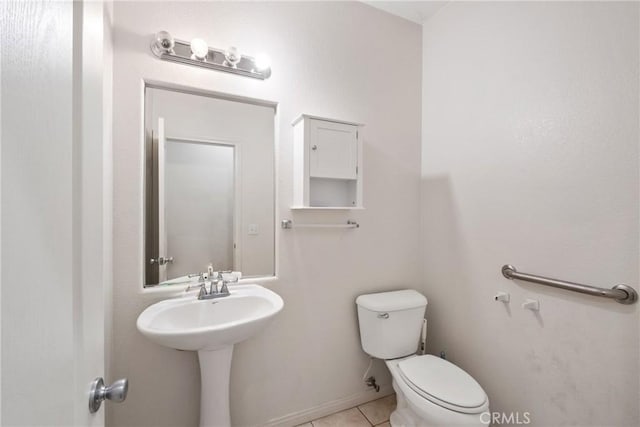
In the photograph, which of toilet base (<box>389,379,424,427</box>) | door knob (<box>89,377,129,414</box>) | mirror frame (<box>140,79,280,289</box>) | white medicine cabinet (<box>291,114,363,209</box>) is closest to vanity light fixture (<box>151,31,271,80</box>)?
mirror frame (<box>140,79,280,289</box>)

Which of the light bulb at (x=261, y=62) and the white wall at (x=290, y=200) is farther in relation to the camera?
the light bulb at (x=261, y=62)

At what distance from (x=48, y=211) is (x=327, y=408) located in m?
1.80

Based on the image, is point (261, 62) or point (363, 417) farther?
point (363, 417)

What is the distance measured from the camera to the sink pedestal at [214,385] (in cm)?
119

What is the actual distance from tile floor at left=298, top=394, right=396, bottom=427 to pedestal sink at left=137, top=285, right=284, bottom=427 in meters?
0.64

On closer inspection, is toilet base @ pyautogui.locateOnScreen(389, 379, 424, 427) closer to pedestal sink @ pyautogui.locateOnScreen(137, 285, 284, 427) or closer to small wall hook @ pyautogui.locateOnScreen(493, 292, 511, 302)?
small wall hook @ pyautogui.locateOnScreen(493, 292, 511, 302)

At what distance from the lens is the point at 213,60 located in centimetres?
133

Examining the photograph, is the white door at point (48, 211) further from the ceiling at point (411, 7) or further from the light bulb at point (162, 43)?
the ceiling at point (411, 7)

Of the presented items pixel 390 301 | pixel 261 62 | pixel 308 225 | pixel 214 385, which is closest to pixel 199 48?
pixel 261 62

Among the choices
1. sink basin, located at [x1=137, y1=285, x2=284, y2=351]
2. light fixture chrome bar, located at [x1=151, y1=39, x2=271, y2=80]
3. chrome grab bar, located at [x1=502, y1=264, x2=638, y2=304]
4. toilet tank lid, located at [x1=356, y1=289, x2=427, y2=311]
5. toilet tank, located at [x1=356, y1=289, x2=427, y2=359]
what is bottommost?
toilet tank, located at [x1=356, y1=289, x2=427, y2=359]

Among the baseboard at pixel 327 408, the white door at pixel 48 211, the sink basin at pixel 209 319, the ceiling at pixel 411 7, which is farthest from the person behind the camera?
the ceiling at pixel 411 7

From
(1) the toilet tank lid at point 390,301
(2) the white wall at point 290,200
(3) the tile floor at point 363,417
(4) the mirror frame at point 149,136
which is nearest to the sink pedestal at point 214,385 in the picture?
(2) the white wall at point 290,200

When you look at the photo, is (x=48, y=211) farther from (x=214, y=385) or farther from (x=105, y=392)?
(x=214, y=385)

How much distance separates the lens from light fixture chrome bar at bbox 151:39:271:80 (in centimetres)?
126
